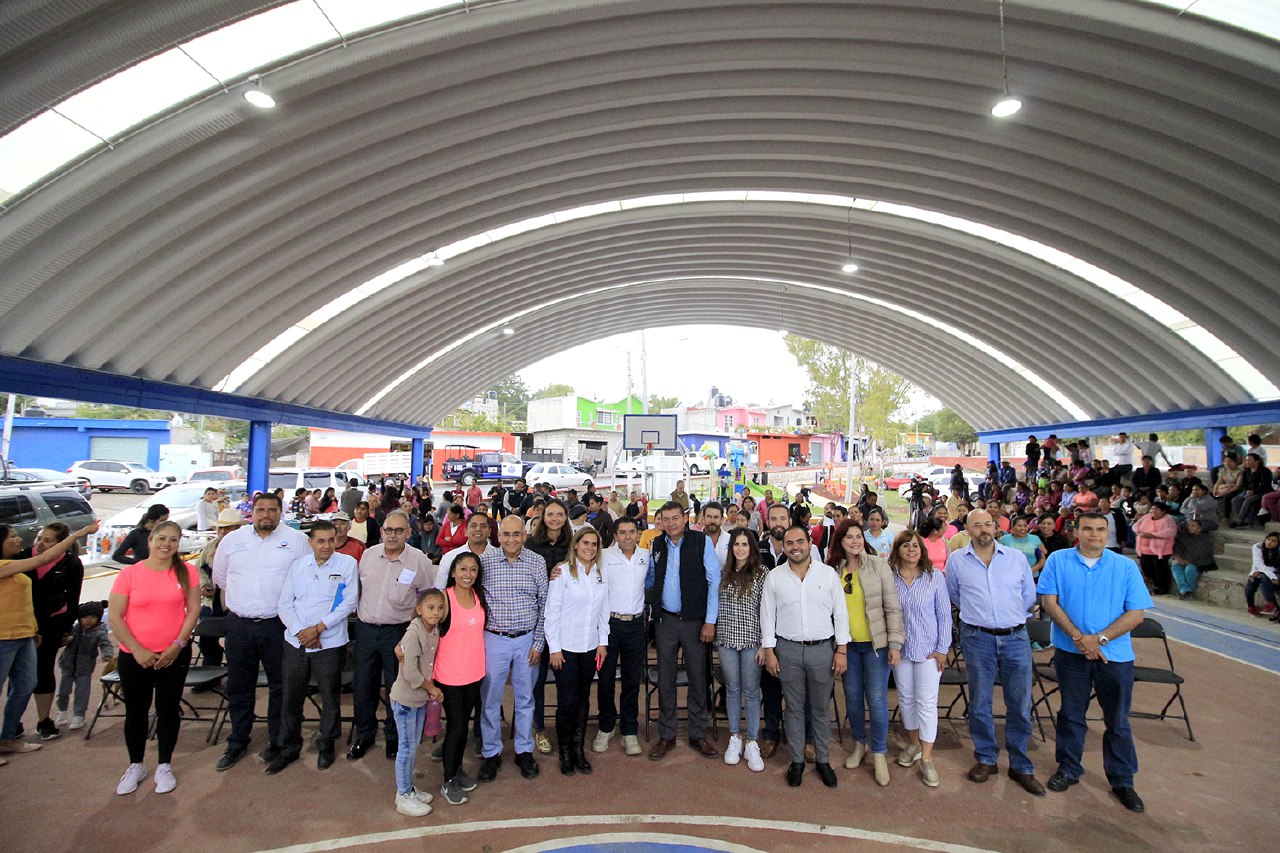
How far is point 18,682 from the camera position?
15.3ft

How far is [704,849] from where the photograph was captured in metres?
3.53

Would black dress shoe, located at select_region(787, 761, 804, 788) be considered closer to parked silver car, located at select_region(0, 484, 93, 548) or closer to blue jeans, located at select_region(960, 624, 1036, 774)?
blue jeans, located at select_region(960, 624, 1036, 774)

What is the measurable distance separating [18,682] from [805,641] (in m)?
5.99

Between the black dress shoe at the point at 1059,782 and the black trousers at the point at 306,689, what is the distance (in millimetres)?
5187

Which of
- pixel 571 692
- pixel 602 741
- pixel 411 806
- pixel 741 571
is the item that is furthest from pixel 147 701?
pixel 741 571

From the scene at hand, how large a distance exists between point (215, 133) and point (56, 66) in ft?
5.89

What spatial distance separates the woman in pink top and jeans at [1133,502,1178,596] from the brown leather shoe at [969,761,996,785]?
9018 millimetres

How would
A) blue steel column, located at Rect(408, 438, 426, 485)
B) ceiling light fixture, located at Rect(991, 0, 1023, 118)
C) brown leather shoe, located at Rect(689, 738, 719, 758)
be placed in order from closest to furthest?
brown leather shoe, located at Rect(689, 738, 719, 758) < ceiling light fixture, located at Rect(991, 0, 1023, 118) < blue steel column, located at Rect(408, 438, 426, 485)

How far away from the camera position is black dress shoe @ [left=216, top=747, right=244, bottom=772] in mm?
4480

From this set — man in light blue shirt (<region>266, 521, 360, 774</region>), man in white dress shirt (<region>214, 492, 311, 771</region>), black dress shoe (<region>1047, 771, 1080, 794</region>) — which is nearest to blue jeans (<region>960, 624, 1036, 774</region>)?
black dress shoe (<region>1047, 771, 1080, 794</region>)

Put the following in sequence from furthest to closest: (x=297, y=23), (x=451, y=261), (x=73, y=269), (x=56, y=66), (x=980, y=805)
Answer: (x=451, y=261)
(x=73, y=269)
(x=297, y=23)
(x=56, y=66)
(x=980, y=805)

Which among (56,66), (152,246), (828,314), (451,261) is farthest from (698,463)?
(56,66)

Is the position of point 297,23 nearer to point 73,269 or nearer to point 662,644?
point 73,269

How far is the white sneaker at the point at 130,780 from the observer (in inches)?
163
